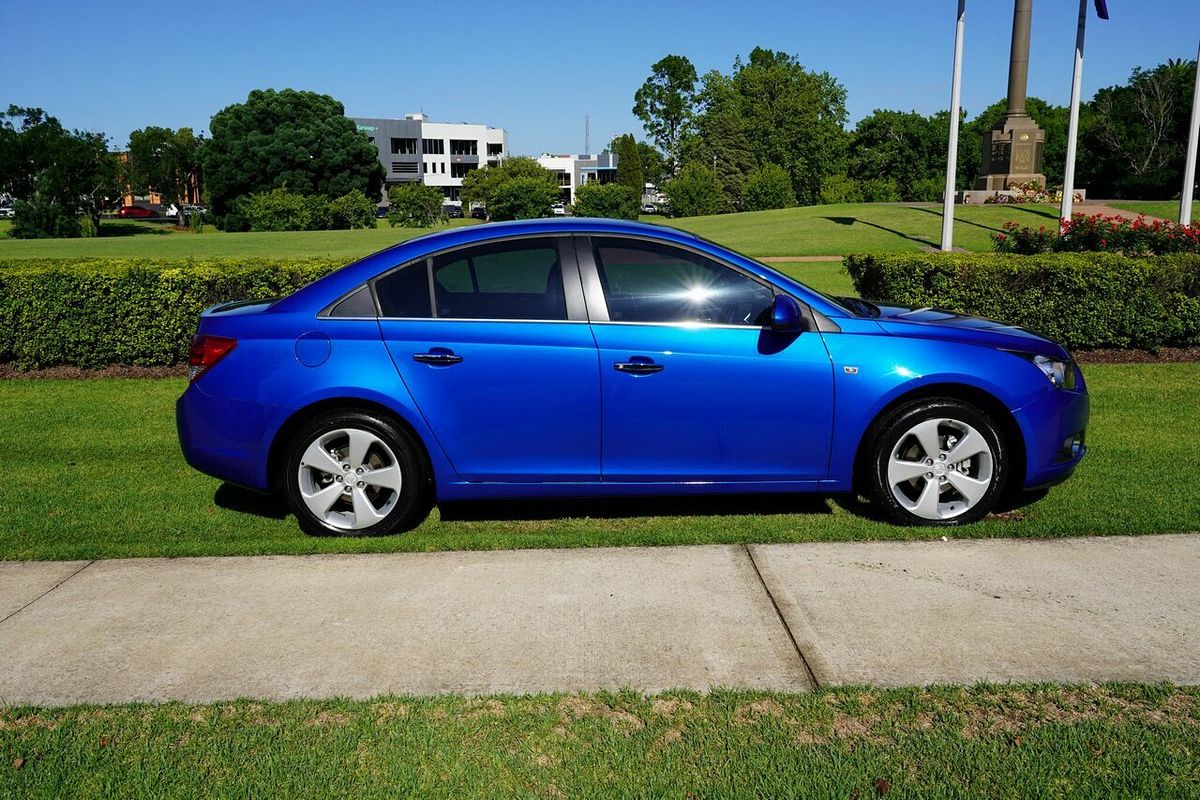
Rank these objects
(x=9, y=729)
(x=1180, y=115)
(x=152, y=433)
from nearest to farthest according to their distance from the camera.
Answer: (x=9, y=729) < (x=152, y=433) < (x=1180, y=115)

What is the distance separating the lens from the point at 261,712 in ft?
11.7

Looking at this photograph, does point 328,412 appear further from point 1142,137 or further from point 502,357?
point 1142,137

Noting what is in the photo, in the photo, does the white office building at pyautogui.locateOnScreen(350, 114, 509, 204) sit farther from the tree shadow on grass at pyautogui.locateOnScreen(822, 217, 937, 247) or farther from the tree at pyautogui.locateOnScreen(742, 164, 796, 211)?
the tree shadow on grass at pyautogui.locateOnScreen(822, 217, 937, 247)

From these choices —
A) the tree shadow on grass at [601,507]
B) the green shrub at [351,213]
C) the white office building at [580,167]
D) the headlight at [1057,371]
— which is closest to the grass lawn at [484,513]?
the tree shadow on grass at [601,507]

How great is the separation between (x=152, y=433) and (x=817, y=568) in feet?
19.0

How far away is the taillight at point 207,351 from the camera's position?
541 cm

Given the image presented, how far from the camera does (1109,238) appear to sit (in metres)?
12.9

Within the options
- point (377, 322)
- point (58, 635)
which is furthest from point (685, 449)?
point (58, 635)

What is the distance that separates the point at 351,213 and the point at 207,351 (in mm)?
56398

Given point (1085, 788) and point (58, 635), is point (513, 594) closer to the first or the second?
point (58, 635)

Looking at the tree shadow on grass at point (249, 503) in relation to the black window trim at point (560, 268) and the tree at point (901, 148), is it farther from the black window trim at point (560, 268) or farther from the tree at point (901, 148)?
the tree at point (901, 148)

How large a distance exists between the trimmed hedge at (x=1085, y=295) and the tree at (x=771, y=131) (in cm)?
7615

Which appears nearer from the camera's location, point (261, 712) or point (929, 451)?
point (261, 712)

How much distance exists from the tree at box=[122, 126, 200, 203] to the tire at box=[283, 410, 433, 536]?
3844 inches
